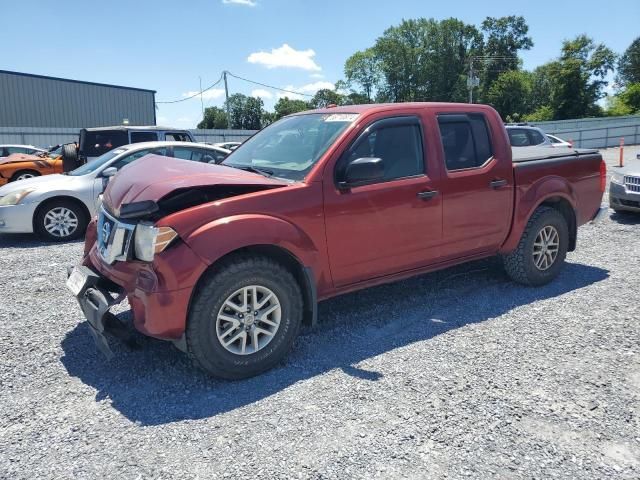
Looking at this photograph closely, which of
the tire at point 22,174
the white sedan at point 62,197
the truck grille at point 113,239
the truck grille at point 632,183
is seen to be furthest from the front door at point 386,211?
the tire at point 22,174

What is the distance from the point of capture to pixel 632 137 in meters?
33.4

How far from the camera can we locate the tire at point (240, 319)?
127 inches

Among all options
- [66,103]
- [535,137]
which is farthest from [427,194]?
[66,103]

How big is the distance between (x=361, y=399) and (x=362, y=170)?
160 cm

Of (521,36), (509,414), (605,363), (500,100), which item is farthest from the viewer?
(521,36)

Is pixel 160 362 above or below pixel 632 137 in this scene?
below

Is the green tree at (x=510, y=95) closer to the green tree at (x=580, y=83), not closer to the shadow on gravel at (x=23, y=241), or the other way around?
the green tree at (x=580, y=83)

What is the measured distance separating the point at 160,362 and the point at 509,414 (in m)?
Result: 2.44

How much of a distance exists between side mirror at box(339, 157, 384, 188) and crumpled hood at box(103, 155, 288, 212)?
49 centimetres

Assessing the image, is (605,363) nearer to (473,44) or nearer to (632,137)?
(632,137)

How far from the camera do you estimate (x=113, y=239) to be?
11.3 ft

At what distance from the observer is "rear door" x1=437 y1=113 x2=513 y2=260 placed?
4449 millimetres

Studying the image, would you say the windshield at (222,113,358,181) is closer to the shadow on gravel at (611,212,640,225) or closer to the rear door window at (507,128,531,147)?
the shadow on gravel at (611,212,640,225)

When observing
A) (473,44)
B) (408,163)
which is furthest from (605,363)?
(473,44)
